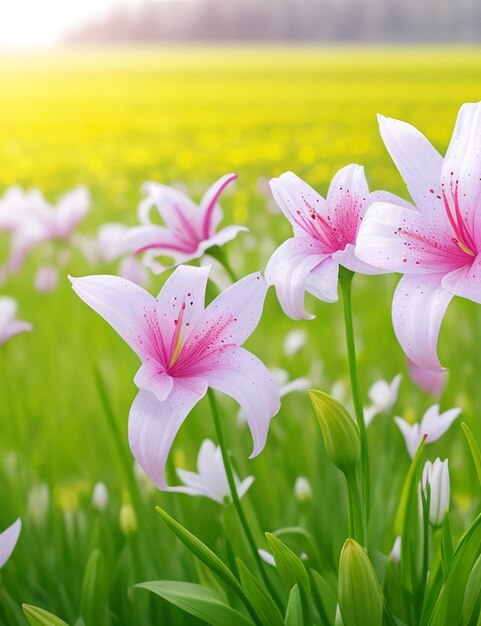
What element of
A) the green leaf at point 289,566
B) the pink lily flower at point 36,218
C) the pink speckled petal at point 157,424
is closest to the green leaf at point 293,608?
the green leaf at point 289,566

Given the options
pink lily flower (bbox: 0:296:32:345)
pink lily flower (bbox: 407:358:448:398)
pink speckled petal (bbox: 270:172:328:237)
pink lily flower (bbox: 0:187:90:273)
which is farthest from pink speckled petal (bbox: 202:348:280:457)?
pink lily flower (bbox: 0:187:90:273)

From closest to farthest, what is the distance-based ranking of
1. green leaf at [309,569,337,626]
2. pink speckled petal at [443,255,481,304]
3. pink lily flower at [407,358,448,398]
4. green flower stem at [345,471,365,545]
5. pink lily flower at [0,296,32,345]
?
pink speckled petal at [443,255,481,304]
green flower stem at [345,471,365,545]
green leaf at [309,569,337,626]
pink lily flower at [0,296,32,345]
pink lily flower at [407,358,448,398]

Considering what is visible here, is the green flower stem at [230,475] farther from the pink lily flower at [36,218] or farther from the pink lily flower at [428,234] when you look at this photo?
the pink lily flower at [36,218]

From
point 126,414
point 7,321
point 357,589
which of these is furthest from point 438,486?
point 126,414

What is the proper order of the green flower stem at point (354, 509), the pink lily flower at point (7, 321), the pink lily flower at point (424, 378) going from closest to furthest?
the green flower stem at point (354, 509) < the pink lily flower at point (7, 321) < the pink lily flower at point (424, 378)

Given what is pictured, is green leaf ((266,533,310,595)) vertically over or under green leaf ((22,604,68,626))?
under

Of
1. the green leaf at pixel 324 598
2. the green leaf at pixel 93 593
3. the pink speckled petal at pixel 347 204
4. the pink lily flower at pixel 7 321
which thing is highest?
the pink speckled petal at pixel 347 204

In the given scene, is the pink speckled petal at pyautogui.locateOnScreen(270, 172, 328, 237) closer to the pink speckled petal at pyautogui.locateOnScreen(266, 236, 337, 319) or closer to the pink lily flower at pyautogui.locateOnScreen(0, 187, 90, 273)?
the pink speckled petal at pyautogui.locateOnScreen(266, 236, 337, 319)
